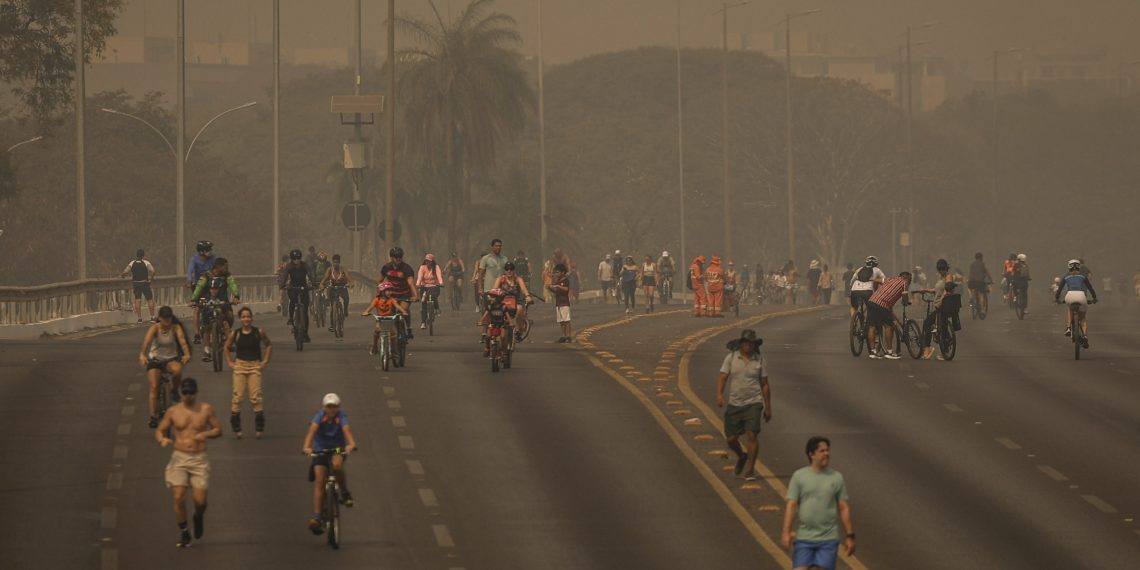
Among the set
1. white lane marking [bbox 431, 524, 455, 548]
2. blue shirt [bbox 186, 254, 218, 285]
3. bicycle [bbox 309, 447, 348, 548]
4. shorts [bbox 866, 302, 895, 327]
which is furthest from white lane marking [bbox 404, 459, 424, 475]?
shorts [bbox 866, 302, 895, 327]

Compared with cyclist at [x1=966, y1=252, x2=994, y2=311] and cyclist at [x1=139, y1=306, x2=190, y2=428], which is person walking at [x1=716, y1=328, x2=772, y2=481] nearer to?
cyclist at [x1=139, y1=306, x2=190, y2=428]

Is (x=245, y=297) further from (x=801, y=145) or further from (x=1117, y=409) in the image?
(x=801, y=145)

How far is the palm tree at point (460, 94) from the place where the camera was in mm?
90500

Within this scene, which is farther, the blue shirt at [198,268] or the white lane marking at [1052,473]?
the blue shirt at [198,268]

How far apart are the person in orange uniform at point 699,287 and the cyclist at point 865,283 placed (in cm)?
1319

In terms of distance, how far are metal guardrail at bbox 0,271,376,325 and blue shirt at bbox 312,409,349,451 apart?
26.3 meters

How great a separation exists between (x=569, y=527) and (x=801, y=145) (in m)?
127

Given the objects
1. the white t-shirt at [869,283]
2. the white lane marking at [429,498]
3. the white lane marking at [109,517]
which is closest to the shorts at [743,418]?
the white lane marking at [429,498]

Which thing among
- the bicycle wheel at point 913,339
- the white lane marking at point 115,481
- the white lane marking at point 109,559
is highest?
the bicycle wheel at point 913,339

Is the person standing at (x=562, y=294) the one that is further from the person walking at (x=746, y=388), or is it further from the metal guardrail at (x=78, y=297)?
the person walking at (x=746, y=388)

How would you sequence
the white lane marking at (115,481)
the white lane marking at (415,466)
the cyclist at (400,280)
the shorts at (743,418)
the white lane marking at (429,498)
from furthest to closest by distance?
the cyclist at (400,280) < the white lane marking at (415,466) < the white lane marking at (115,481) < the shorts at (743,418) < the white lane marking at (429,498)

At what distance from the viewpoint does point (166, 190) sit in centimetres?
10438

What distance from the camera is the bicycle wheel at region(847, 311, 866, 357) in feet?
134

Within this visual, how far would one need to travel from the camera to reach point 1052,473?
2645 centimetres
